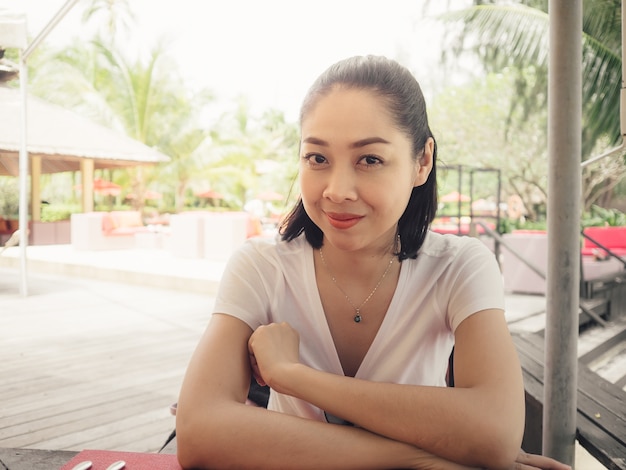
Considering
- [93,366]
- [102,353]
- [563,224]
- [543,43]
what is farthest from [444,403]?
[543,43]

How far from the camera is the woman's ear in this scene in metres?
1.23

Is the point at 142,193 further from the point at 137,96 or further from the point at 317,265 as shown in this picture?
the point at 317,265

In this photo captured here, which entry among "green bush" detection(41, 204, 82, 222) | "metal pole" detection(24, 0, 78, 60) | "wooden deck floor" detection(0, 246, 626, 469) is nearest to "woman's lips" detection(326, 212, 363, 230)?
"wooden deck floor" detection(0, 246, 626, 469)

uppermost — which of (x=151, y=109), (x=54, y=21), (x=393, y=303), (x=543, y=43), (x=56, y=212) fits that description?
(x=151, y=109)

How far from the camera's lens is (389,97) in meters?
1.11

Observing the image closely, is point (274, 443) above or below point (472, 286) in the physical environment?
below

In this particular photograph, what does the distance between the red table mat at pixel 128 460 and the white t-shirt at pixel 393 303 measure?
0.36m

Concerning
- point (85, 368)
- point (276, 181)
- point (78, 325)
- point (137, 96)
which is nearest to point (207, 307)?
point (78, 325)

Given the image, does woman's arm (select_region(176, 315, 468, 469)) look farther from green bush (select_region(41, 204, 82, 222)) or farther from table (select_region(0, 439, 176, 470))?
green bush (select_region(41, 204, 82, 222))

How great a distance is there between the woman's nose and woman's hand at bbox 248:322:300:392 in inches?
11.0

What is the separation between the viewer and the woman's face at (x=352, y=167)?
3.49 feet

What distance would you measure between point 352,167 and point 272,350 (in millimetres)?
372

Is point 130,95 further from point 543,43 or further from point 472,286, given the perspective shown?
point 472,286

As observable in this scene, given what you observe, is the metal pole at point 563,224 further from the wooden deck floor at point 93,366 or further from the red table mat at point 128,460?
the wooden deck floor at point 93,366
